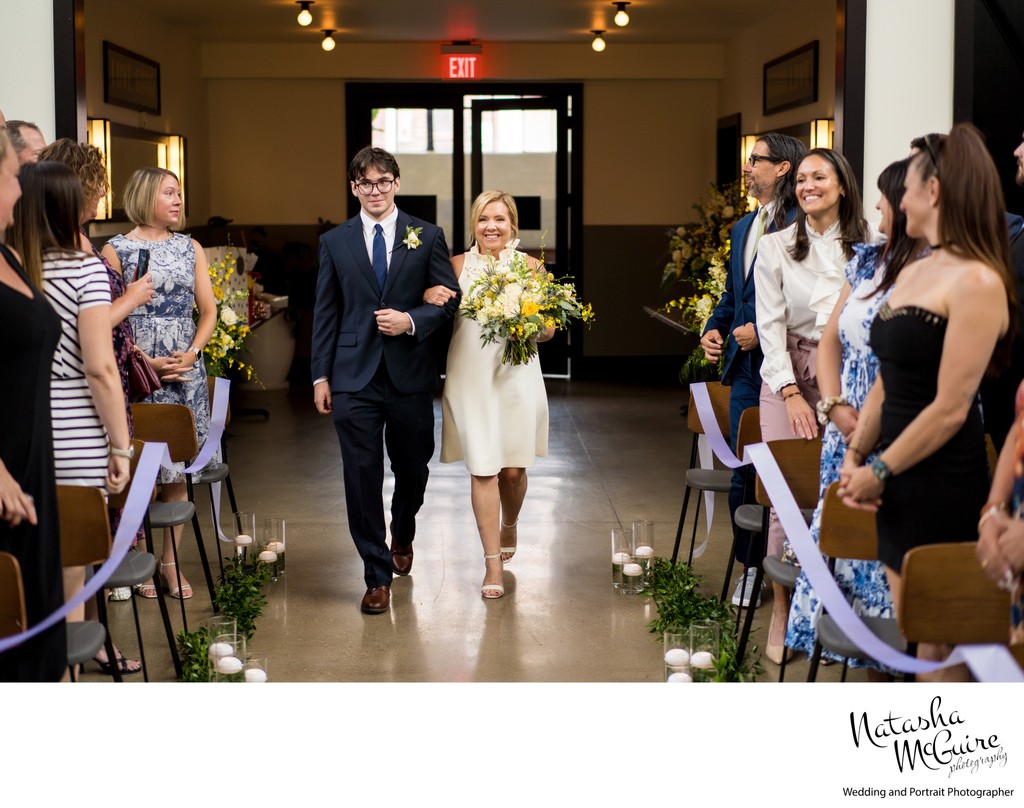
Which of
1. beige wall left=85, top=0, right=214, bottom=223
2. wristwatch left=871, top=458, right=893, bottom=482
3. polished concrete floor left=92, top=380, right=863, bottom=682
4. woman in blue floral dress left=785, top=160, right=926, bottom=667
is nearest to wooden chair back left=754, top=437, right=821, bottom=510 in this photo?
woman in blue floral dress left=785, top=160, right=926, bottom=667

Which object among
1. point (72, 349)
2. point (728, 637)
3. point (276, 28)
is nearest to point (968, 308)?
point (728, 637)

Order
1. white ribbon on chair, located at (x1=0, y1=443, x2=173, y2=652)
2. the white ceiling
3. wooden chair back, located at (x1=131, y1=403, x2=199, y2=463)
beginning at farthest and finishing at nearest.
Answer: the white ceiling < wooden chair back, located at (x1=131, y1=403, x2=199, y2=463) < white ribbon on chair, located at (x1=0, y1=443, x2=173, y2=652)

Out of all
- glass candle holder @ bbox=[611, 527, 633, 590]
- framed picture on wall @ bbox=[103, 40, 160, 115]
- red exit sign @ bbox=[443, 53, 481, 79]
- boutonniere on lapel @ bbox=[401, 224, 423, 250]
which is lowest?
glass candle holder @ bbox=[611, 527, 633, 590]

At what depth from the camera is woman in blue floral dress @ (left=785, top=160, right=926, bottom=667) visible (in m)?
3.71

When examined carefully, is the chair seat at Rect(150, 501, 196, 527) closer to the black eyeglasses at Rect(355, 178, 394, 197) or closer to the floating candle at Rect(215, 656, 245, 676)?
the floating candle at Rect(215, 656, 245, 676)

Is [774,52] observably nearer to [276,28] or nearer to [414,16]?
[414,16]

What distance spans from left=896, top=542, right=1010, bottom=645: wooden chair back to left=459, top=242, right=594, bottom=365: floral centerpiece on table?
98.7 inches

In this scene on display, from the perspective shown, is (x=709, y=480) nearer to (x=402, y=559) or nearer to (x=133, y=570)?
(x=402, y=559)

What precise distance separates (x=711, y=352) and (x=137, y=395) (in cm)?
245

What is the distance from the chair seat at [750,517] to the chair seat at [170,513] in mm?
2077

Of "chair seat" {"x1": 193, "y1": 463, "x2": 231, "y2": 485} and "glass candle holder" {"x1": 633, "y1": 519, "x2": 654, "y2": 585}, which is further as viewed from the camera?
"glass candle holder" {"x1": 633, "y1": 519, "x2": 654, "y2": 585}

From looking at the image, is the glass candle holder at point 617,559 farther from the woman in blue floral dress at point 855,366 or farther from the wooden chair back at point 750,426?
the woman in blue floral dress at point 855,366
